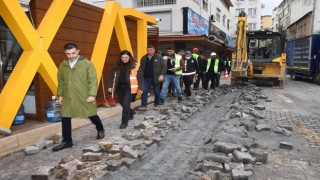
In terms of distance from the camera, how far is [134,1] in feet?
72.9

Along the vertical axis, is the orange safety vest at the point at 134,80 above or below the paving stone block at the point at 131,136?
above

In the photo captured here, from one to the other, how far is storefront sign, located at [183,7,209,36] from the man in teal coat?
16493mm

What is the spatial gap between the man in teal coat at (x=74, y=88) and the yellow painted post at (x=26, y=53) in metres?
0.88

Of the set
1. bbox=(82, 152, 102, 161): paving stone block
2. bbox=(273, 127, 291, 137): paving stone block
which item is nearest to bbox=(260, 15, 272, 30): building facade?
bbox=(273, 127, 291, 137): paving stone block

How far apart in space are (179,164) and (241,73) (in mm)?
11402

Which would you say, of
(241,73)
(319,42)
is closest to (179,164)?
(241,73)

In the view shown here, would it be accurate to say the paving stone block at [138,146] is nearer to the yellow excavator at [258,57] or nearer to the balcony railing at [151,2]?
the yellow excavator at [258,57]

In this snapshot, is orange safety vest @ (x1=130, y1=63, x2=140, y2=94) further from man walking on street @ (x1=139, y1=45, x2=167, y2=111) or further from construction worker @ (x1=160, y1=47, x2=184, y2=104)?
construction worker @ (x1=160, y1=47, x2=184, y2=104)

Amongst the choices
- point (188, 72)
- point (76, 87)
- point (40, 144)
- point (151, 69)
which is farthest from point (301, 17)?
point (40, 144)

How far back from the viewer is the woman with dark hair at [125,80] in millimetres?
6191

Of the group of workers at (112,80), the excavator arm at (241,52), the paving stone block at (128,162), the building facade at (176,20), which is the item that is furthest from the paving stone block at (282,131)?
the building facade at (176,20)

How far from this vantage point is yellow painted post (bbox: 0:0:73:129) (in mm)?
4980

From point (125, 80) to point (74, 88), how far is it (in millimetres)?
1667

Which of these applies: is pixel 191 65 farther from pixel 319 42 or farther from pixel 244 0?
pixel 244 0
